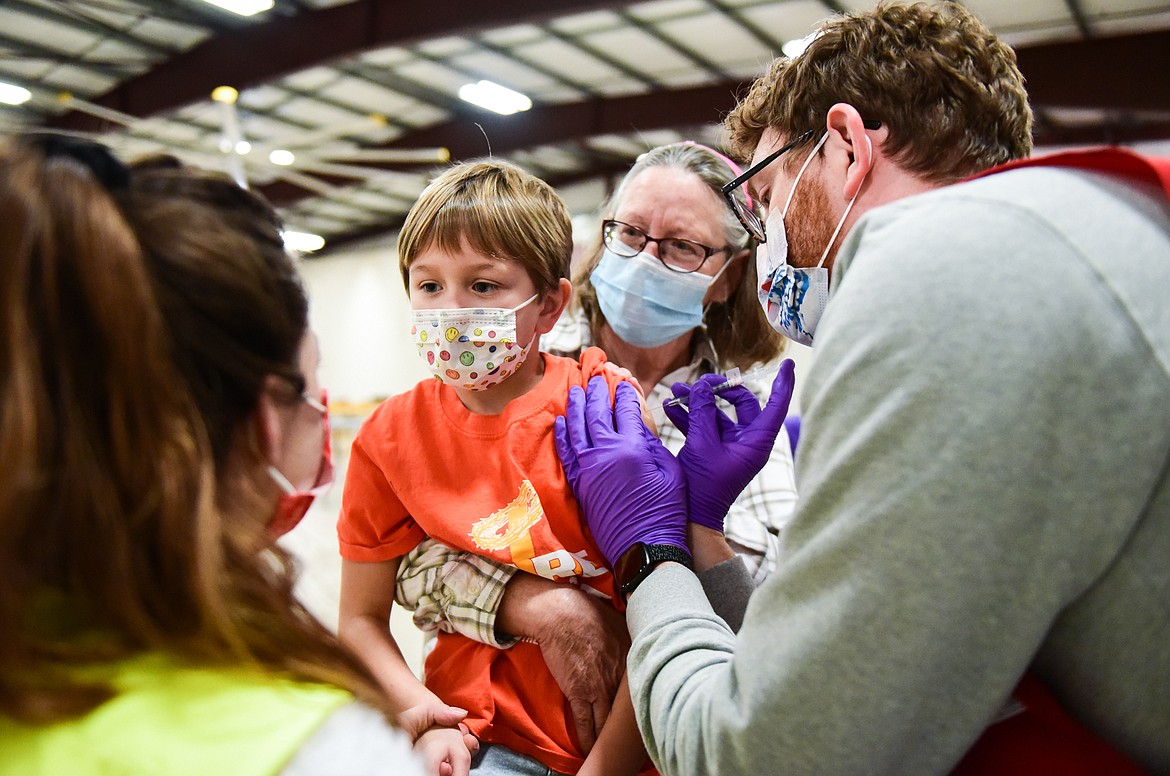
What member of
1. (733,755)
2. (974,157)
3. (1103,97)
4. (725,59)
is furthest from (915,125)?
(725,59)

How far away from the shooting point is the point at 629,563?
149cm

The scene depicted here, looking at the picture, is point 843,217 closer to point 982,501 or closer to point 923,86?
point 923,86

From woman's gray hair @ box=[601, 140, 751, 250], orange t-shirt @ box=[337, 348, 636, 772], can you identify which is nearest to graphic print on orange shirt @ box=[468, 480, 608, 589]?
orange t-shirt @ box=[337, 348, 636, 772]

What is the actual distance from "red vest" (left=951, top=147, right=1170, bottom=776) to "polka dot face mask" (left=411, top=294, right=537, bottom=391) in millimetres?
1041

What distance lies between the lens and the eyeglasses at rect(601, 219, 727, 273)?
2.18 m

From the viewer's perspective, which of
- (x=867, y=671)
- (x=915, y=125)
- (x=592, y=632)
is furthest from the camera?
(x=592, y=632)

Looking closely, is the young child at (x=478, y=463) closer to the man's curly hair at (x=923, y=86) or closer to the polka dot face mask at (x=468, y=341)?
the polka dot face mask at (x=468, y=341)

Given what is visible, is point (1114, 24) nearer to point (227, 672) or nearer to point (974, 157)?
point (974, 157)

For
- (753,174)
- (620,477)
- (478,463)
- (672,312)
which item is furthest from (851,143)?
(478,463)

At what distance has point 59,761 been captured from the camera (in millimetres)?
753

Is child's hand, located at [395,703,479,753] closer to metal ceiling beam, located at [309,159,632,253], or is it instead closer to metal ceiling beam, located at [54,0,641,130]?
metal ceiling beam, located at [54,0,641,130]

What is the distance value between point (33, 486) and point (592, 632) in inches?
40.6

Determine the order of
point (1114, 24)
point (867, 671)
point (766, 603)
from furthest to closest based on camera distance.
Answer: point (1114, 24)
point (766, 603)
point (867, 671)

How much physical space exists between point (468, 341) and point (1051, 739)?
3.80ft
